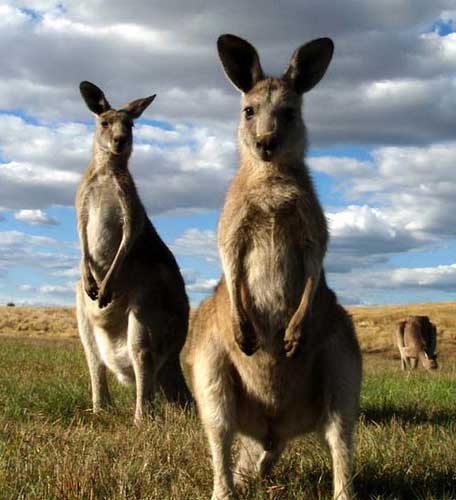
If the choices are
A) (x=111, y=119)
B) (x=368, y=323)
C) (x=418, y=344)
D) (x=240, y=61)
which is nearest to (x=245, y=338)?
(x=240, y=61)

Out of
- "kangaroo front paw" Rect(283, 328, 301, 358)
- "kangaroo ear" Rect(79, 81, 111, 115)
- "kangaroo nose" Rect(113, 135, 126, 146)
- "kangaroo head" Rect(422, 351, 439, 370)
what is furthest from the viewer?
"kangaroo head" Rect(422, 351, 439, 370)

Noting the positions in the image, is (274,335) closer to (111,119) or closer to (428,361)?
(111,119)

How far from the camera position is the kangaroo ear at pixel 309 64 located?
4.44 m

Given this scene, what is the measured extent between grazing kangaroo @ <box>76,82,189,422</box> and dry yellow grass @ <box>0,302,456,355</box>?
61.5ft

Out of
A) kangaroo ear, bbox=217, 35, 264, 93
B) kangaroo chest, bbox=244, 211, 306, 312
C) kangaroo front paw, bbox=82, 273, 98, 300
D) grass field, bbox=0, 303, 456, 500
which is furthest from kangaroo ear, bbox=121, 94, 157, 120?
kangaroo chest, bbox=244, 211, 306, 312

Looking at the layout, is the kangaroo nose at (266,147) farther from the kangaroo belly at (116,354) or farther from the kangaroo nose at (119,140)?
the kangaroo nose at (119,140)

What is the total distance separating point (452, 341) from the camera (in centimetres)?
2712

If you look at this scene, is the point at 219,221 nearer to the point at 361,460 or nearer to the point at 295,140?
the point at 295,140

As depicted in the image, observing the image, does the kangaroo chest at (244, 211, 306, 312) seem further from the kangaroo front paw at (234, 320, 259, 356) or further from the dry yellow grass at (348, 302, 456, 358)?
the dry yellow grass at (348, 302, 456, 358)

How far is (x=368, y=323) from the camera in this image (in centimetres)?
3078

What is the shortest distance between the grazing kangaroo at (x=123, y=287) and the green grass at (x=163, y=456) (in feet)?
1.23

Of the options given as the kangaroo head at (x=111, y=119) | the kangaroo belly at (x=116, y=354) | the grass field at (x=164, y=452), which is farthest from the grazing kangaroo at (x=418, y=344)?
the kangaroo belly at (x=116, y=354)

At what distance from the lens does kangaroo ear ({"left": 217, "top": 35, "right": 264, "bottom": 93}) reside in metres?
4.33

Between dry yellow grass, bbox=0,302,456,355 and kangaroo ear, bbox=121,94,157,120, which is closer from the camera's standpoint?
kangaroo ear, bbox=121,94,157,120
